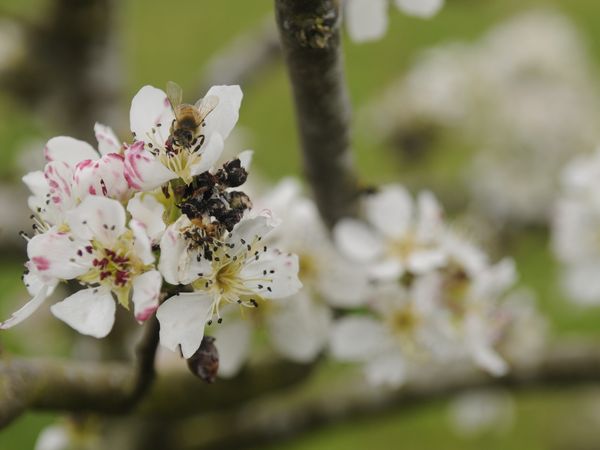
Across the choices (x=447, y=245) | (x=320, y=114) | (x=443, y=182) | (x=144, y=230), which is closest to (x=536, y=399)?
(x=443, y=182)

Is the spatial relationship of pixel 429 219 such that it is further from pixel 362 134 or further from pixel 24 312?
pixel 362 134

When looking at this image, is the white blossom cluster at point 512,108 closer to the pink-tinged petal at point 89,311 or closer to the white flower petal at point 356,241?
the white flower petal at point 356,241

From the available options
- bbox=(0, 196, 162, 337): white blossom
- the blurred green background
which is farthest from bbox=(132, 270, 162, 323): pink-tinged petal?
the blurred green background

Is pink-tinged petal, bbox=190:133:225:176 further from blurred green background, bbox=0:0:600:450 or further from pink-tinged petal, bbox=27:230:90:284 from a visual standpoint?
blurred green background, bbox=0:0:600:450

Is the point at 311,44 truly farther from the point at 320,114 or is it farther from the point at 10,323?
the point at 10,323

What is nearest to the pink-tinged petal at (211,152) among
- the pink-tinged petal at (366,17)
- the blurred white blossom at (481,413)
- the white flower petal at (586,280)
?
the pink-tinged petal at (366,17)
